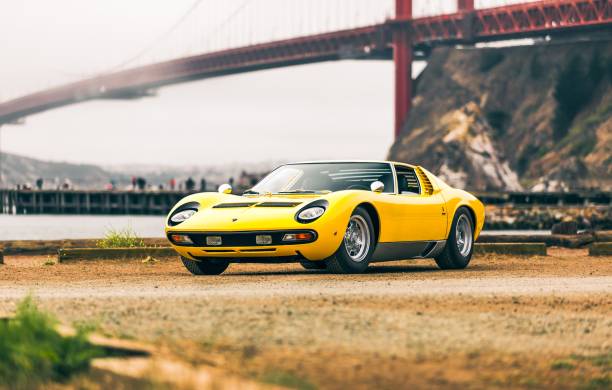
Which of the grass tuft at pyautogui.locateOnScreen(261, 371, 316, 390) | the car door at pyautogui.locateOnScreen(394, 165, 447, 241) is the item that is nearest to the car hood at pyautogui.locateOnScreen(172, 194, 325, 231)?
the car door at pyautogui.locateOnScreen(394, 165, 447, 241)

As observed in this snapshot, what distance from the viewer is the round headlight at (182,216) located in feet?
44.5

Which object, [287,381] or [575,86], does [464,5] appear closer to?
[575,86]

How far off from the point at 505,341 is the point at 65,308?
322cm

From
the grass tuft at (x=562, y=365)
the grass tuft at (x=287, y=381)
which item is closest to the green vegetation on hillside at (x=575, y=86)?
the grass tuft at (x=562, y=365)

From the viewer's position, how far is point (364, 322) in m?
8.27

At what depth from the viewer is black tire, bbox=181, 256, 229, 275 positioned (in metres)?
13.8

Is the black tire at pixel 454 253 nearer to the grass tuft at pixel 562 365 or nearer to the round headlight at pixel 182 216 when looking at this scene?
the round headlight at pixel 182 216

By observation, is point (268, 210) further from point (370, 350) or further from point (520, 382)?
point (520, 382)

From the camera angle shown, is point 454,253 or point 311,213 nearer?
point 311,213

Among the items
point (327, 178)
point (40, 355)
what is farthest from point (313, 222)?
point (40, 355)

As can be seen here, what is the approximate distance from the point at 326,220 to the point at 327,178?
4.13 feet

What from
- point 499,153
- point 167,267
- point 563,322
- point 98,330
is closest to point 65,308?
point 98,330

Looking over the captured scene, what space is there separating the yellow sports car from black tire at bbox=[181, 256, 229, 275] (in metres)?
0.01

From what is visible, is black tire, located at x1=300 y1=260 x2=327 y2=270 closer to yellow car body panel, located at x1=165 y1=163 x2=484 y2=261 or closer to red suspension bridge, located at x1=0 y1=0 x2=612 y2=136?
yellow car body panel, located at x1=165 y1=163 x2=484 y2=261
